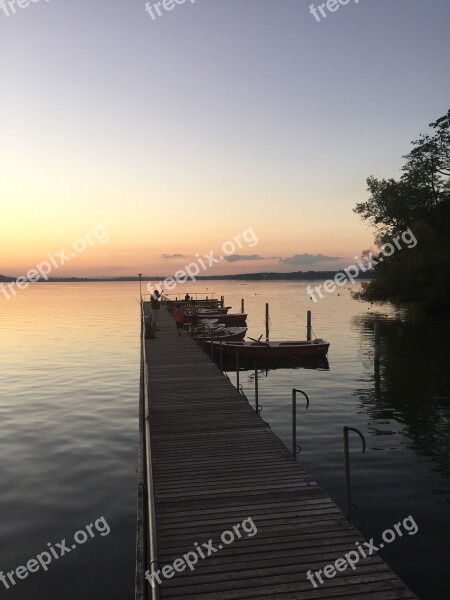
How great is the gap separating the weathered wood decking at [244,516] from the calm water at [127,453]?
178 centimetres

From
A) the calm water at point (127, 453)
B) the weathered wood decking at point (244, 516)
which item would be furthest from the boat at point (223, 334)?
the weathered wood decking at point (244, 516)

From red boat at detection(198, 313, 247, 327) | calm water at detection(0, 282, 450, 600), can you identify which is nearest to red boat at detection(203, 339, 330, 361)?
calm water at detection(0, 282, 450, 600)

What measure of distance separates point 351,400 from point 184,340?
459 inches

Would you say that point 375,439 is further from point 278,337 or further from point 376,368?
point 278,337

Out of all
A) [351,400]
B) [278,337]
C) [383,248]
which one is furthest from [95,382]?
[383,248]

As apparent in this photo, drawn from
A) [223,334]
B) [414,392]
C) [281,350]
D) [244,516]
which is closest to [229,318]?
[223,334]

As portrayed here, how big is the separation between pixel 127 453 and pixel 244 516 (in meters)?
7.97

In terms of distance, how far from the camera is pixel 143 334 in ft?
96.3

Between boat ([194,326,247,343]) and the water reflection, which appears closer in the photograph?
the water reflection

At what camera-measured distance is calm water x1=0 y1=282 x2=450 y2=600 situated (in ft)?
32.3

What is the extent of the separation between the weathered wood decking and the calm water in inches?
70.1

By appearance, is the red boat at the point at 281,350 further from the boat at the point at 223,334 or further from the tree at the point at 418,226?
the tree at the point at 418,226

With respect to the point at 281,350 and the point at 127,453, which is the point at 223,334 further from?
the point at 127,453

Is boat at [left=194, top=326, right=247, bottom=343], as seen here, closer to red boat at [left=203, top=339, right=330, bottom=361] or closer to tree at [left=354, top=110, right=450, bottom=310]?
red boat at [left=203, top=339, right=330, bottom=361]
